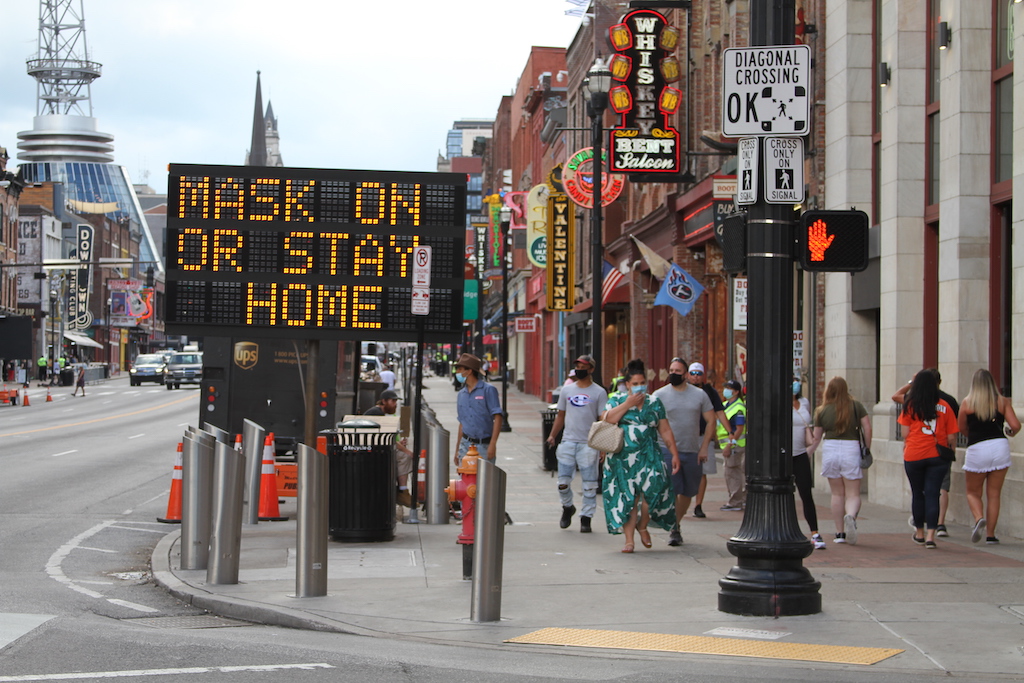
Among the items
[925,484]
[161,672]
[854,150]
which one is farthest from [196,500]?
[854,150]

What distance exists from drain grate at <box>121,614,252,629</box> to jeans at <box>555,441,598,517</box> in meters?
5.16

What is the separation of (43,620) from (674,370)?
7.17m

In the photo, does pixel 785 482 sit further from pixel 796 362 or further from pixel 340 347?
pixel 340 347

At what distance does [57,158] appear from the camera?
7087 inches

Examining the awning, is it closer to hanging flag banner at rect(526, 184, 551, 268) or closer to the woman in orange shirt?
hanging flag banner at rect(526, 184, 551, 268)

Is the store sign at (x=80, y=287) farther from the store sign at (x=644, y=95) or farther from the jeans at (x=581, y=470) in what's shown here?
the jeans at (x=581, y=470)

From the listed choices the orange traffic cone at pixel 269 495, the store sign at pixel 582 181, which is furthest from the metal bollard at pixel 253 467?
the store sign at pixel 582 181

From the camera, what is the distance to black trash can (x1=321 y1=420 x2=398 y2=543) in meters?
12.3

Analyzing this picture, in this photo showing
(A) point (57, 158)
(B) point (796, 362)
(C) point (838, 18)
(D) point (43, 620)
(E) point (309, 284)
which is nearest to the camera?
(D) point (43, 620)

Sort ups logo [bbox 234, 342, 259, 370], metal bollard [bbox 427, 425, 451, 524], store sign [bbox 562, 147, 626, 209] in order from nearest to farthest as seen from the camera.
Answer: metal bollard [bbox 427, 425, 451, 524], ups logo [bbox 234, 342, 259, 370], store sign [bbox 562, 147, 626, 209]

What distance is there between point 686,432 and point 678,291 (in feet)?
33.6

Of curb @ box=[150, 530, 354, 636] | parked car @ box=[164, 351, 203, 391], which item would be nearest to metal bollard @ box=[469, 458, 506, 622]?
curb @ box=[150, 530, 354, 636]

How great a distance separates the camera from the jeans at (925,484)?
1202cm

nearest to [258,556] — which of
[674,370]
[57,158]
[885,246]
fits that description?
[674,370]
